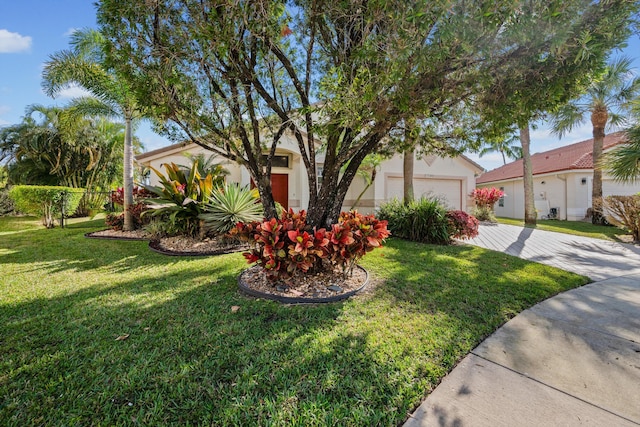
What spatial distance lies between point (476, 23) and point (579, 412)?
336 centimetres

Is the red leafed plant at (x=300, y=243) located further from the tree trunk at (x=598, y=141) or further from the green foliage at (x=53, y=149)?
the green foliage at (x=53, y=149)

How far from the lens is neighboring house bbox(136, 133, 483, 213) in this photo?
1171cm

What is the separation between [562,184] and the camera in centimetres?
1697

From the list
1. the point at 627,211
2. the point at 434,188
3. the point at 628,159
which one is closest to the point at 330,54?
the point at 628,159

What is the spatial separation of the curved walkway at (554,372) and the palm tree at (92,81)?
9.11m

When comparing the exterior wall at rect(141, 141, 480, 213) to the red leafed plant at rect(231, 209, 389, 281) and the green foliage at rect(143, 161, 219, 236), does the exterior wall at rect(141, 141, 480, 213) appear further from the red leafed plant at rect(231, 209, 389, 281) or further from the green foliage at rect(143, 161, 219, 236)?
the red leafed plant at rect(231, 209, 389, 281)

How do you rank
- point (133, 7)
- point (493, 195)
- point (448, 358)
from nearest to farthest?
point (448, 358) → point (133, 7) → point (493, 195)

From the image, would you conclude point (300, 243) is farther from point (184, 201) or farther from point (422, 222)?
point (422, 222)

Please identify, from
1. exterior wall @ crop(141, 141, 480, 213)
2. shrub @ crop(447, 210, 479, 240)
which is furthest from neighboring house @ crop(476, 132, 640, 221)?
shrub @ crop(447, 210, 479, 240)

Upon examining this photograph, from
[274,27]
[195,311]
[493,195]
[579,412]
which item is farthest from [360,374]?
[493,195]

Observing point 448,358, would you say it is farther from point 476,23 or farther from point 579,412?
point 476,23

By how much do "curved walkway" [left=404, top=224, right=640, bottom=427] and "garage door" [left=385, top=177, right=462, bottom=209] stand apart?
9.82m

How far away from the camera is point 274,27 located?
3.41m

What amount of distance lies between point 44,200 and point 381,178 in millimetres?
13480
